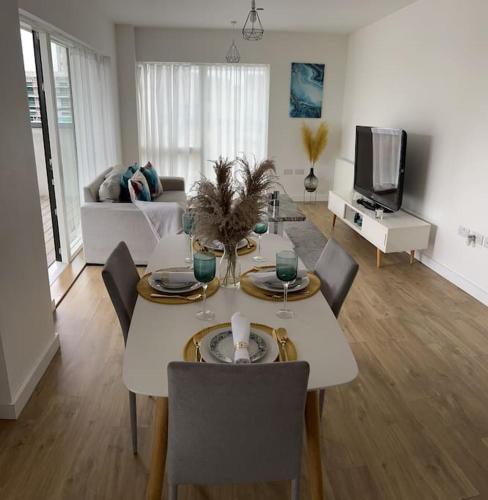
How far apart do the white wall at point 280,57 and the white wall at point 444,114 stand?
132 cm

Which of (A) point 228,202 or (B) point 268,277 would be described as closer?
(A) point 228,202

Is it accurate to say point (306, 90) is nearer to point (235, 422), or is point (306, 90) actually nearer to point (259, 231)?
point (259, 231)

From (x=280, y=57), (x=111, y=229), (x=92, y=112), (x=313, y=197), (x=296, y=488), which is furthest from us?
(x=313, y=197)

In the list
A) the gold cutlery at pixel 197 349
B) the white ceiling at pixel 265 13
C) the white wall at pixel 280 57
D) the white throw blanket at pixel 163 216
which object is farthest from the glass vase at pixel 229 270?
the white wall at pixel 280 57

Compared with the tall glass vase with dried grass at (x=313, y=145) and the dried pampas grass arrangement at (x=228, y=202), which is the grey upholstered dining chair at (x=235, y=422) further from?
the tall glass vase with dried grass at (x=313, y=145)

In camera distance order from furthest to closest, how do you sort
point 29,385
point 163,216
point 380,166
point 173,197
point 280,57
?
point 280,57
point 173,197
point 380,166
point 163,216
point 29,385

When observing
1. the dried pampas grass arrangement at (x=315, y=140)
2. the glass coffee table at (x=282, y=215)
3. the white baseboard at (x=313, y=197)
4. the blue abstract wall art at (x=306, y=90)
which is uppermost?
the blue abstract wall art at (x=306, y=90)

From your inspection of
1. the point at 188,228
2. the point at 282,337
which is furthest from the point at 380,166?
the point at 282,337

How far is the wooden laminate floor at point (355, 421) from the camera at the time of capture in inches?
73.2

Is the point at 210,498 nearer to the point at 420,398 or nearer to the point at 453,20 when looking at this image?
the point at 420,398

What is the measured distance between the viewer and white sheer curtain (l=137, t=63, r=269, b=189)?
6.59 metres

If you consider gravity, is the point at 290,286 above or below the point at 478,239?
above

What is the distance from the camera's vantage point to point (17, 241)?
226 centimetres

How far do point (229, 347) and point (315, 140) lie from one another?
5854mm
